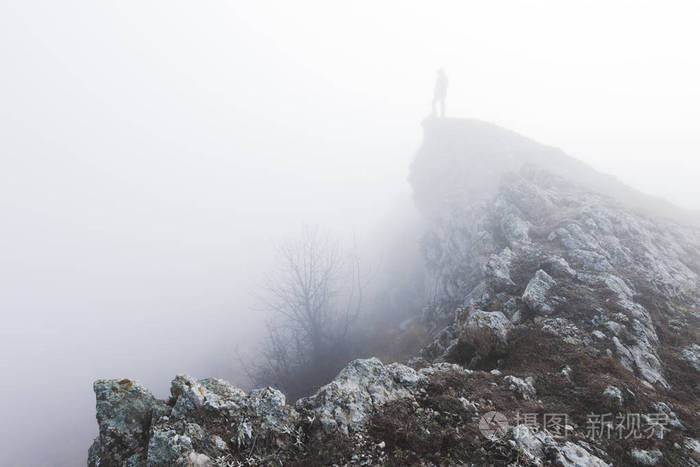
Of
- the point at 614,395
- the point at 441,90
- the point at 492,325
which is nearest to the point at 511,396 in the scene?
the point at 614,395

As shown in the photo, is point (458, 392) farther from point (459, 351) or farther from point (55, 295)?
point (55, 295)

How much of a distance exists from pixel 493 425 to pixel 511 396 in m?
1.46

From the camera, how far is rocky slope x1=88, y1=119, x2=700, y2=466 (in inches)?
203

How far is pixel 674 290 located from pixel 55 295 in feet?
424

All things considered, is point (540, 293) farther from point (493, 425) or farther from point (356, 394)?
point (356, 394)

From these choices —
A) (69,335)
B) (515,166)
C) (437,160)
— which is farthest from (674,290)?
(69,335)

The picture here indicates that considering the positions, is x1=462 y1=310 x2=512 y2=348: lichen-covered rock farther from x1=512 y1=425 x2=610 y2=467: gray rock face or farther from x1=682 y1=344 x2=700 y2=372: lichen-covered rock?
x1=682 y1=344 x2=700 y2=372: lichen-covered rock

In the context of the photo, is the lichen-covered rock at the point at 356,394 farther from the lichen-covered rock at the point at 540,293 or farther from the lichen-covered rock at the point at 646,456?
the lichen-covered rock at the point at 540,293

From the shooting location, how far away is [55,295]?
8631 centimetres

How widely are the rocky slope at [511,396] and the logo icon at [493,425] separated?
0.11 feet

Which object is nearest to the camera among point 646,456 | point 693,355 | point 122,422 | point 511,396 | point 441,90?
point 646,456

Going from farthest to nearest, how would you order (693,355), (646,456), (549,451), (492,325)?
(492,325) < (693,355) < (646,456) < (549,451)

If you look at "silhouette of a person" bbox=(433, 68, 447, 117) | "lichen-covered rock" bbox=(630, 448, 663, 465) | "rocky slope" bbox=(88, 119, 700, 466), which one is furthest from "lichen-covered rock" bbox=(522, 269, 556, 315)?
"silhouette of a person" bbox=(433, 68, 447, 117)

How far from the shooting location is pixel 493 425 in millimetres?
5680
